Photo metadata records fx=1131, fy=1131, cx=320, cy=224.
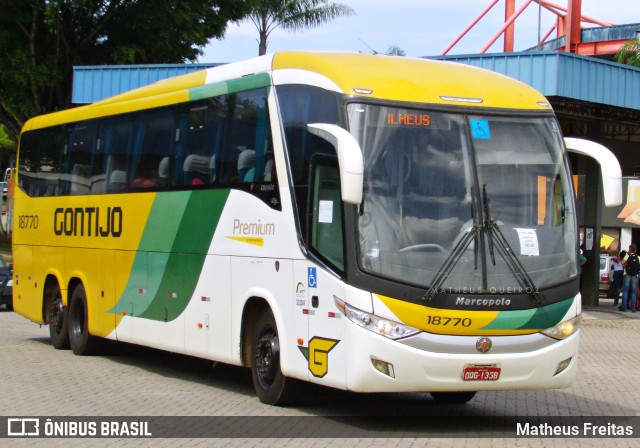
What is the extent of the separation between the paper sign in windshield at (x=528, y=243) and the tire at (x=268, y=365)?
2711 millimetres

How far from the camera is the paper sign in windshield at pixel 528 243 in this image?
1052cm

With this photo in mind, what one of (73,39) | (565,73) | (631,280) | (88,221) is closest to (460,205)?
(88,221)

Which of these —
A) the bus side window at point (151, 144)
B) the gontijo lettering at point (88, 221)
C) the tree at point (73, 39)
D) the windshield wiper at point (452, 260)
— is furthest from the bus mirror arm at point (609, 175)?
the tree at point (73, 39)

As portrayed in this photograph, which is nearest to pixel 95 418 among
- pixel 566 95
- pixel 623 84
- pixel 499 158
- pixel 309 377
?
pixel 309 377

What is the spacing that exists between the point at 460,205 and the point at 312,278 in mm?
1594

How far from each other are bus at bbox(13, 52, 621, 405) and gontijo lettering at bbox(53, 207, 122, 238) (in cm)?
247

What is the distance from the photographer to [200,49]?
45500 mm

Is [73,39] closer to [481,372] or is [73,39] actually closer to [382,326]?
[382,326]

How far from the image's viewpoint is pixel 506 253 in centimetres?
1039

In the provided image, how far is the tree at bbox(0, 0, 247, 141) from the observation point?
132ft

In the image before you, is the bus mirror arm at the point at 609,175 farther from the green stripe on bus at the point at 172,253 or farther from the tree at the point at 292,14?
the tree at the point at 292,14

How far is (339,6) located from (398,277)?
48.1 m
